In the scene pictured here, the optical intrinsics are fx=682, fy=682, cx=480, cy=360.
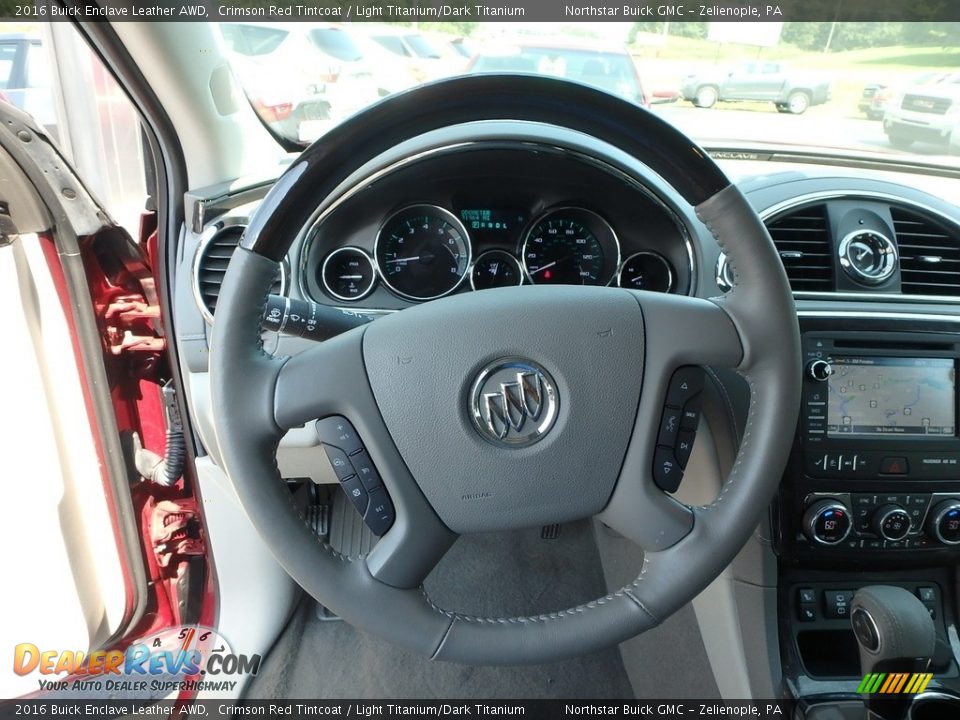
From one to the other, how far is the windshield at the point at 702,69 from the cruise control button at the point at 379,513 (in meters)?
0.86

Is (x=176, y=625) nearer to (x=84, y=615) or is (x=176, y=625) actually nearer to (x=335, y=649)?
(x=84, y=615)

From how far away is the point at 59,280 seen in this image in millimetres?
1651

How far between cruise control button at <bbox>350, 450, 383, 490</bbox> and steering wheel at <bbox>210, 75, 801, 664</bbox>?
0.01 m

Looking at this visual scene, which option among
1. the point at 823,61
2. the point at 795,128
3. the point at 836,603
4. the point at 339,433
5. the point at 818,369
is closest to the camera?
the point at 339,433

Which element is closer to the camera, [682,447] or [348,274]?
[682,447]

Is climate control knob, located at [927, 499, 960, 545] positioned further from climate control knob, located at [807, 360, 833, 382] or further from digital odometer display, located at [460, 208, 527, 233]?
digital odometer display, located at [460, 208, 527, 233]

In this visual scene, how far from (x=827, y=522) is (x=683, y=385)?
72 cm

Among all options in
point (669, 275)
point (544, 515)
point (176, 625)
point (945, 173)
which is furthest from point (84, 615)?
point (945, 173)

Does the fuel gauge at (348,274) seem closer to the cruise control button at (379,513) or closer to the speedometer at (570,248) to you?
the speedometer at (570,248)

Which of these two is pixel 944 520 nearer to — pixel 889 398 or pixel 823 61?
pixel 889 398

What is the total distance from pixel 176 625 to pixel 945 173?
104 inches

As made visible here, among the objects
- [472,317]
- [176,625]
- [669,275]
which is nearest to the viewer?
[472,317]

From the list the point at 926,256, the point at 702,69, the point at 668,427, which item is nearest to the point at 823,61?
the point at 702,69

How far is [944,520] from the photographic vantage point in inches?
60.3
